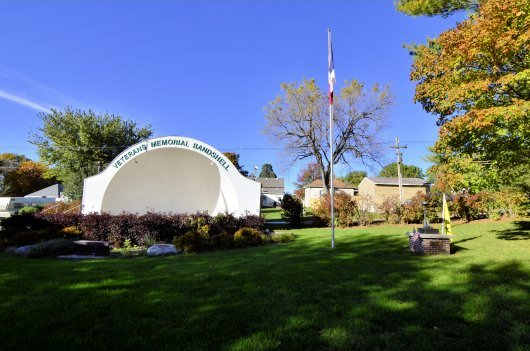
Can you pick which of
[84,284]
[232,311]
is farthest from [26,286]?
[232,311]

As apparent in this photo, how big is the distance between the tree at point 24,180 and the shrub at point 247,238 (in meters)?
61.6

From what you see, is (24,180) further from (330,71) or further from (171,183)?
(330,71)

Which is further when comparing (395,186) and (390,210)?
(395,186)

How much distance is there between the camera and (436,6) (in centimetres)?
1597

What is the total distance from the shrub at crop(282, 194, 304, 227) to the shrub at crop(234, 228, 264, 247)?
8.19m

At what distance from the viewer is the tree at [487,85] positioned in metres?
9.29

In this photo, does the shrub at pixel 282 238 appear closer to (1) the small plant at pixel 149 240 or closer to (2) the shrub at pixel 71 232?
(1) the small plant at pixel 149 240

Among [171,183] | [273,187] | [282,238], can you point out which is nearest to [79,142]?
[171,183]

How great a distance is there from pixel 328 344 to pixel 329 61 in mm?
9290

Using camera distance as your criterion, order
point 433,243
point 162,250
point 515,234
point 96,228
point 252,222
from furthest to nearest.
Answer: point 252,222
point 96,228
point 515,234
point 162,250
point 433,243

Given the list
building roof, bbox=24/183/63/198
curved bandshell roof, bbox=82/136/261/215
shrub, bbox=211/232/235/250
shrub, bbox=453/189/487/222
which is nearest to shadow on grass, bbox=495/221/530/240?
shrub, bbox=453/189/487/222

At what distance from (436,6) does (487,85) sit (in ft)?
26.7

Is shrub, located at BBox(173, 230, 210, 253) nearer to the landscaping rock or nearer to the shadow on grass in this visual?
the landscaping rock

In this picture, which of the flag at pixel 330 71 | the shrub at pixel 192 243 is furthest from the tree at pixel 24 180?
the flag at pixel 330 71
